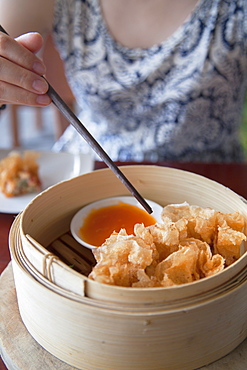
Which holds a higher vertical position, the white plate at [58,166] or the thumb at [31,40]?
the thumb at [31,40]

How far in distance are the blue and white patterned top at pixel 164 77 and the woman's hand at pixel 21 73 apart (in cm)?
79

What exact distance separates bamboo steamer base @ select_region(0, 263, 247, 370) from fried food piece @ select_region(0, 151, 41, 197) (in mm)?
777

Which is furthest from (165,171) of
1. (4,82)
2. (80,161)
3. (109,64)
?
(109,64)

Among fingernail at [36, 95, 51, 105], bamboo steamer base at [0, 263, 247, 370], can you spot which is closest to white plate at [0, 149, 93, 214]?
fingernail at [36, 95, 51, 105]

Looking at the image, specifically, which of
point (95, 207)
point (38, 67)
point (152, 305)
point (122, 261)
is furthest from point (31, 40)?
point (152, 305)

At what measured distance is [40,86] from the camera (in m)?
1.01

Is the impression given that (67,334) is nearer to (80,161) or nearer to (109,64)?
(80,161)

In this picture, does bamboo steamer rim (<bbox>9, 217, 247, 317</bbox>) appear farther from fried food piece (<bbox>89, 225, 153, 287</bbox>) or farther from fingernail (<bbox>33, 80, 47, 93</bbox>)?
fingernail (<bbox>33, 80, 47, 93</bbox>)

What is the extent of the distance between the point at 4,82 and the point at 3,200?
600 millimetres

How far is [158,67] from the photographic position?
1.81 meters

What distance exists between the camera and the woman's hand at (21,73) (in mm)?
1033

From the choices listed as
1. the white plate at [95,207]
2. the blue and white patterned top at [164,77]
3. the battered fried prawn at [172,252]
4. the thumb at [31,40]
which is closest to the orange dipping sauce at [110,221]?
the white plate at [95,207]

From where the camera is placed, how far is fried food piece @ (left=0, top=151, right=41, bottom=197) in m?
1.64

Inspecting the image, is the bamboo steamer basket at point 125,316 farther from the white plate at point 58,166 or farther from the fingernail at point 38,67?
the white plate at point 58,166
